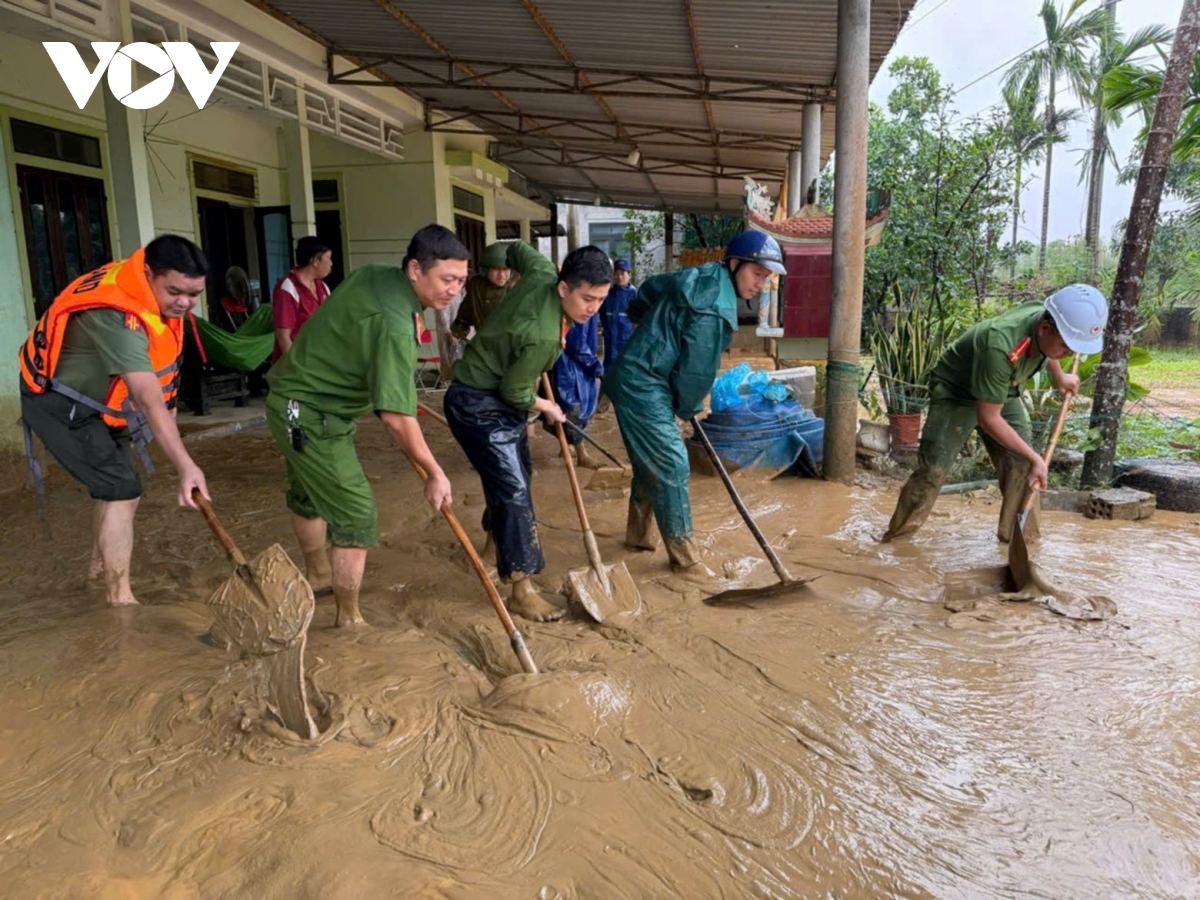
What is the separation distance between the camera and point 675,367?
3.91 m

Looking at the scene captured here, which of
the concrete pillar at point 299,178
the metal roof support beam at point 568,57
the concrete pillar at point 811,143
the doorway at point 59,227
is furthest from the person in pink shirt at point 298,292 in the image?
the concrete pillar at point 811,143

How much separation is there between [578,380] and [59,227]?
4462 millimetres

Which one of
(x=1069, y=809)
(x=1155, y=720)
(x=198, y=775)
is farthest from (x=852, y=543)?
(x=198, y=775)

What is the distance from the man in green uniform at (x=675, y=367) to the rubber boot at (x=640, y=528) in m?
0.23

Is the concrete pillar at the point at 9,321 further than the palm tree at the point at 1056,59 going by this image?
No

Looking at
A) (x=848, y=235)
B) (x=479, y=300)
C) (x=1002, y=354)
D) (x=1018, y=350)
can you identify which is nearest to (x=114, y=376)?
(x=479, y=300)

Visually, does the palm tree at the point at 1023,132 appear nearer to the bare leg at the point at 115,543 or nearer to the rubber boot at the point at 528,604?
the rubber boot at the point at 528,604

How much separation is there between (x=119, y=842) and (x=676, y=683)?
1.65 m

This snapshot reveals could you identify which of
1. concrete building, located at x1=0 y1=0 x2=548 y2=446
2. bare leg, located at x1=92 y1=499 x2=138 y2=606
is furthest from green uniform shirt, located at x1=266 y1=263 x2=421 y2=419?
concrete building, located at x1=0 y1=0 x2=548 y2=446

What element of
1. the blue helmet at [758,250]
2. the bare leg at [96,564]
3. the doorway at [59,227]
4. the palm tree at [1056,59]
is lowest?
the bare leg at [96,564]

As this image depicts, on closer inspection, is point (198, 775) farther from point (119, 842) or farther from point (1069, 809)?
point (1069, 809)

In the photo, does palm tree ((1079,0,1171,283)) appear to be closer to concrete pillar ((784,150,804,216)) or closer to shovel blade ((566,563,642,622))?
concrete pillar ((784,150,804,216))

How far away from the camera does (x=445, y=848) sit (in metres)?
1.98

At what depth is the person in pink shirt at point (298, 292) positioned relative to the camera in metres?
5.11
